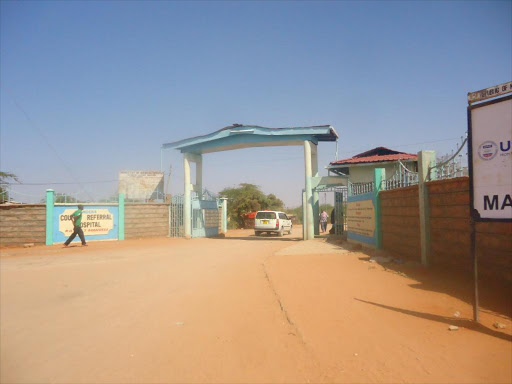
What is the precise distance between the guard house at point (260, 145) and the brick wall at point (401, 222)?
8.61 m

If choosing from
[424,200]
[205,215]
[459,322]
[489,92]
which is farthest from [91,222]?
[489,92]

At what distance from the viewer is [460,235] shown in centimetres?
634

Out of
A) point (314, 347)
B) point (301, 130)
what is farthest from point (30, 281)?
point (301, 130)

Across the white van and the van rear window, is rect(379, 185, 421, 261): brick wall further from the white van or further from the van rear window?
the van rear window

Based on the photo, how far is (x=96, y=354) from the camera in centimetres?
397

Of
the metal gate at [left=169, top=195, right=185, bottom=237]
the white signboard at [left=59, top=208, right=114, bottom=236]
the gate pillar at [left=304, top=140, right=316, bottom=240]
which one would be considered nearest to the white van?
the metal gate at [left=169, top=195, right=185, bottom=237]

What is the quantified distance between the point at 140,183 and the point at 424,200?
21810 mm

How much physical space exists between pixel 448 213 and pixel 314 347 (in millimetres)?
4266

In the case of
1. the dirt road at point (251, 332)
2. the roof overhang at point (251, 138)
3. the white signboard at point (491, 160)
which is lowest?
the dirt road at point (251, 332)

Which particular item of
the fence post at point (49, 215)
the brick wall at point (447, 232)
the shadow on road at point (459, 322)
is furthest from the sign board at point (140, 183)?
the shadow on road at point (459, 322)

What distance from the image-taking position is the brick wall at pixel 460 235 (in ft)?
17.2

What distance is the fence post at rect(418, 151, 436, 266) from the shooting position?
739 cm

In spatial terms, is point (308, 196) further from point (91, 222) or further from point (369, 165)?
point (91, 222)

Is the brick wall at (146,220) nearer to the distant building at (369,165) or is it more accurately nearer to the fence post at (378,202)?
the distant building at (369,165)
